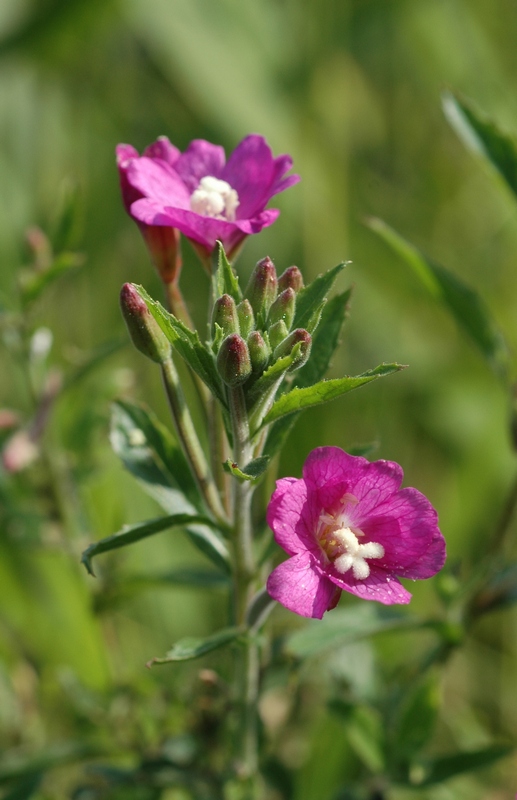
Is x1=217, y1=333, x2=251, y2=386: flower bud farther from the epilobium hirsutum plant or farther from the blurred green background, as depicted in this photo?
the blurred green background

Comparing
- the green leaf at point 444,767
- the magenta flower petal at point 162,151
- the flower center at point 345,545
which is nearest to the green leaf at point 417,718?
the green leaf at point 444,767

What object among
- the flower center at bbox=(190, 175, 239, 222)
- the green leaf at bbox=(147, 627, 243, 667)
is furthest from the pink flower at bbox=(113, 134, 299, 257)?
the green leaf at bbox=(147, 627, 243, 667)

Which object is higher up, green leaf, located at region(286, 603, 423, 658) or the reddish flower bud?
the reddish flower bud

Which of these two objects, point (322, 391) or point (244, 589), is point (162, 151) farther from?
point (244, 589)

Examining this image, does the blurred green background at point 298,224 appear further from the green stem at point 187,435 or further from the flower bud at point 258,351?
the flower bud at point 258,351

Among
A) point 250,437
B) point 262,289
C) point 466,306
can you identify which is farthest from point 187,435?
point 466,306
